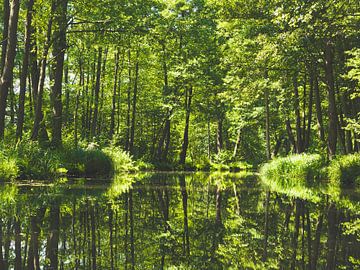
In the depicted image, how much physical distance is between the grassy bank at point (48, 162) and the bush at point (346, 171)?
8564 millimetres

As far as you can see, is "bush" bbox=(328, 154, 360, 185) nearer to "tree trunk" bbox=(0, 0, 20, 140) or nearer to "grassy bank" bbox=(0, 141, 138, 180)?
"grassy bank" bbox=(0, 141, 138, 180)

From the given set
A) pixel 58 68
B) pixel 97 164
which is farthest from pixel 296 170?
pixel 58 68

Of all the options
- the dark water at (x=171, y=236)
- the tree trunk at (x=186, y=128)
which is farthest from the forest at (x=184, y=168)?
the tree trunk at (x=186, y=128)

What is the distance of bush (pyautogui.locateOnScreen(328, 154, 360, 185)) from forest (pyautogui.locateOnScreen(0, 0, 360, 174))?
5.05ft

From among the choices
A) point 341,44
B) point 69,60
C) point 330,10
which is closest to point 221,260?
point 330,10

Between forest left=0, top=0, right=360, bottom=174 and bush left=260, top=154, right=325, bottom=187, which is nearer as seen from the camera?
forest left=0, top=0, right=360, bottom=174

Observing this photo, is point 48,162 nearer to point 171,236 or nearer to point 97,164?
point 97,164

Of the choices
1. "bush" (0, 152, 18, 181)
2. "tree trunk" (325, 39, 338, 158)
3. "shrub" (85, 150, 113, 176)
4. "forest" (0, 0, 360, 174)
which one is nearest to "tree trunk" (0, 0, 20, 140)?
"forest" (0, 0, 360, 174)

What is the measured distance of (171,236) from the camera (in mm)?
4750

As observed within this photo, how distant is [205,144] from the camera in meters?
55.3

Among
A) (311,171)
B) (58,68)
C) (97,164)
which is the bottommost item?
(311,171)

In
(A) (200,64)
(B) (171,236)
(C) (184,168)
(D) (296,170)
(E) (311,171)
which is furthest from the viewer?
(A) (200,64)

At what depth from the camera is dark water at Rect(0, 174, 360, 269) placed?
355 cm

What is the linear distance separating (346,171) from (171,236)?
1219 cm
